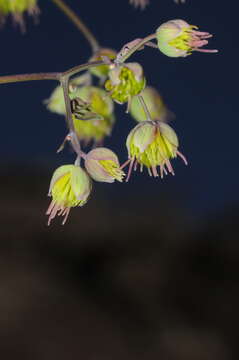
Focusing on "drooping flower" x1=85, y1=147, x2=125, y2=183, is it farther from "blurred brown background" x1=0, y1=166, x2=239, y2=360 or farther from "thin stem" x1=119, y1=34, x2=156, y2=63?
"blurred brown background" x1=0, y1=166, x2=239, y2=360

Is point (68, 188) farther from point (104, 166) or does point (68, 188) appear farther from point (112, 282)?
point (112, 282)

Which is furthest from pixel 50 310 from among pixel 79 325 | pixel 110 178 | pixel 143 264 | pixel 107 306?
pixel 110 178

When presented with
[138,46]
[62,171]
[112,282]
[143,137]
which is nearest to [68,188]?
[62,171]

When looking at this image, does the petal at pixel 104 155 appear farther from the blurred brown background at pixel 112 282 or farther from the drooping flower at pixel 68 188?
the blurred brown background at pixel 112 282

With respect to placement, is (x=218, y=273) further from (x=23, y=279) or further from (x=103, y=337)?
(x=23, y=279)

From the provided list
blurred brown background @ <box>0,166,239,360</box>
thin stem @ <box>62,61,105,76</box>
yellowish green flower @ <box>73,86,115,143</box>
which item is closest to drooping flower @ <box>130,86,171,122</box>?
yellowish green flower @ <box>73,86,115,143</box>

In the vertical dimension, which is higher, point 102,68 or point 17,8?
point 17,8

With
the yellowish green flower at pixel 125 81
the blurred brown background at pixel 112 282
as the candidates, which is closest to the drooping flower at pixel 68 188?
the yellowish green flower at pixel 125 81
